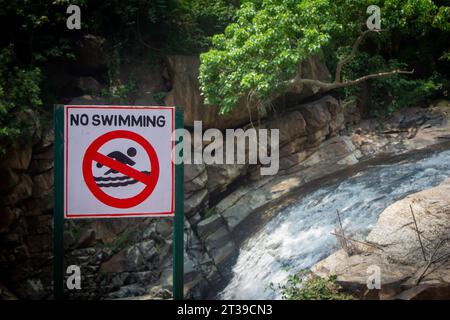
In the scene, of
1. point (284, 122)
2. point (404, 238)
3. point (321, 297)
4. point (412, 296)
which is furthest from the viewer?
point (284, 122)

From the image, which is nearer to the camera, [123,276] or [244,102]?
[123,276]

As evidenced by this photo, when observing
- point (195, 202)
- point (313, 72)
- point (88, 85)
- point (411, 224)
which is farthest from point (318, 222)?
point (88, 85)

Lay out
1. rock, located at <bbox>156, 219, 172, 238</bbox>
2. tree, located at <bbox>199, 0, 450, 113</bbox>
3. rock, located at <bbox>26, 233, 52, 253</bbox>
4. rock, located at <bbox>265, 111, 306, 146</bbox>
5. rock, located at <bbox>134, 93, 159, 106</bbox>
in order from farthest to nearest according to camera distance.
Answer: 1. rock, located at <bbox>265, 111, 306, 146</bbox>
2. rock, located at <bbox>134, 93, 159, 106</bbox>
3. rock, located at <bbox>156, 219, 172, 238</bbox>
4. rock, located at <bbox>26, 233, 52, 253</bbox>
5. tree, located at <bbox>199, 0, 450, 113</bbox>

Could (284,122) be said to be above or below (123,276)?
above

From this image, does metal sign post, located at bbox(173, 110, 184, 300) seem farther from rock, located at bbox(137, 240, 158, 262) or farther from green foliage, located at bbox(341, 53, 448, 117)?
green foliage, located at bbox(341, 53, 448, 117)

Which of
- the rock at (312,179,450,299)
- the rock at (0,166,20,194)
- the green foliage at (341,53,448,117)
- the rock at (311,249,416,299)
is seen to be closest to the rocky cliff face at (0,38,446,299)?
the rock at (0,166,20,194)

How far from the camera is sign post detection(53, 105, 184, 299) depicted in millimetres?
3057

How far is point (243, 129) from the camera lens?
10.9 metres

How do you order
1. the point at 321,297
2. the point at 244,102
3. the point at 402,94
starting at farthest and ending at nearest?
the point at 402,94 < the point at 244,102 < the point at 321,297

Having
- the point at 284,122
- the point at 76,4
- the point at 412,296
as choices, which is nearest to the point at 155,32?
the point at 76,4

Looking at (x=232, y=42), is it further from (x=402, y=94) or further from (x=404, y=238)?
(x=402, y=94)

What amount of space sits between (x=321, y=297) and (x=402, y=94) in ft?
28.1

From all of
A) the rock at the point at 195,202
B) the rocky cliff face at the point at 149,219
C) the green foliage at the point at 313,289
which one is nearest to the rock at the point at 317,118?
the rocky cliff face at the point at 149,219

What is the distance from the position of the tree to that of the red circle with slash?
5.46 metres
